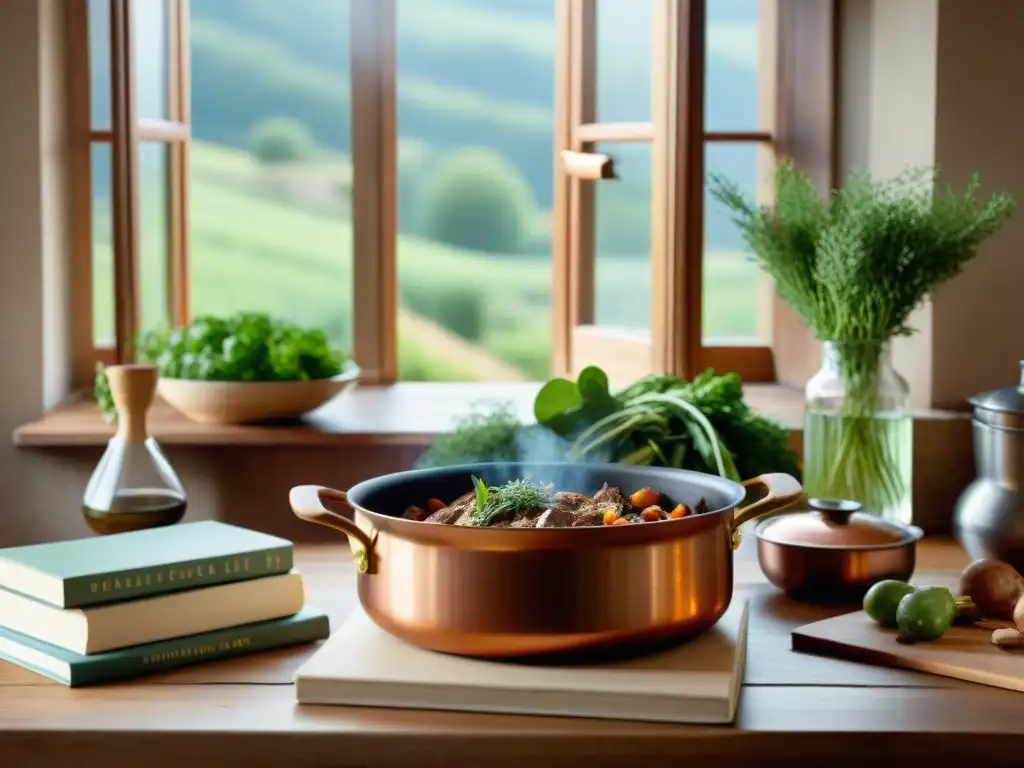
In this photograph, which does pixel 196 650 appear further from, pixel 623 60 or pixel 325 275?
pixel 325 275

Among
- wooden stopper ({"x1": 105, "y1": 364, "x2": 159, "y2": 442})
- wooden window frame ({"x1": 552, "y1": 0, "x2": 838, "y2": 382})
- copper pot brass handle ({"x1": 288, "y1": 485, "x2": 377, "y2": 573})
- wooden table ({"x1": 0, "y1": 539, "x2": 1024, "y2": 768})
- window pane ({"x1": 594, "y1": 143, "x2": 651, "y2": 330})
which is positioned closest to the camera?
wooden table ({"x1": 0, "y1": 539, "x2": 1024, "y2": 768})

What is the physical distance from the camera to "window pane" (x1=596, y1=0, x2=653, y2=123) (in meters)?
2.80

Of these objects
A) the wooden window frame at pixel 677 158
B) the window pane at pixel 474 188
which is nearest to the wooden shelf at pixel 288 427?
the wooden window frame at pixel 677 158

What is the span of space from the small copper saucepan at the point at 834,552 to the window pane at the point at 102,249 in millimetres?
1642

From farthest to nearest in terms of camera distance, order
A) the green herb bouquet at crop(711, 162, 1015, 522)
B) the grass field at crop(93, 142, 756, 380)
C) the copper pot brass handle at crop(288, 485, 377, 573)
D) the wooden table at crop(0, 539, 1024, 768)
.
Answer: the grass field at crop(93, 142, 756, 380) → the green herb bouquet at crop(711, 162, 1015, 522) → the copper pot brass handle at crop(288, 485, 377, 573) → the wooden table at crop(0, 539, 1024, 768)

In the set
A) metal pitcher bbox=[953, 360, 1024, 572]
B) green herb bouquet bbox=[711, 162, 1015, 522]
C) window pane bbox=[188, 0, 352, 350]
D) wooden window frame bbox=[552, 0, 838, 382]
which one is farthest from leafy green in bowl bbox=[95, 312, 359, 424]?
window pane bbox=[188, 0, 352, 350]

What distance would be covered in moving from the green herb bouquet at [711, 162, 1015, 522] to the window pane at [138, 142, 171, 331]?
1.43 meters

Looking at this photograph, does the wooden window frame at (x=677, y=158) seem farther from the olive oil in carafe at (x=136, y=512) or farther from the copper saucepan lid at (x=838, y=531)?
the olive oil in carafe at (x=136, y=512)

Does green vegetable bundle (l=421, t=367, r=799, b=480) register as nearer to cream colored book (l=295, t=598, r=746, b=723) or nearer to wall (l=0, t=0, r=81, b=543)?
cream colored book (l=295, t=598, r=746, b=723)

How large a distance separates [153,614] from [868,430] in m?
1.12

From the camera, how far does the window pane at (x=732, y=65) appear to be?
2861mm

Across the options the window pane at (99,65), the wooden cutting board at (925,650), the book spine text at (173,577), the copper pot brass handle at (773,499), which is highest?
the window pane at (99,65)

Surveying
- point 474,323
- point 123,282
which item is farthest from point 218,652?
point 474,323

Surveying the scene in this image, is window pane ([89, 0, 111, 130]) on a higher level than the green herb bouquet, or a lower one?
higher
